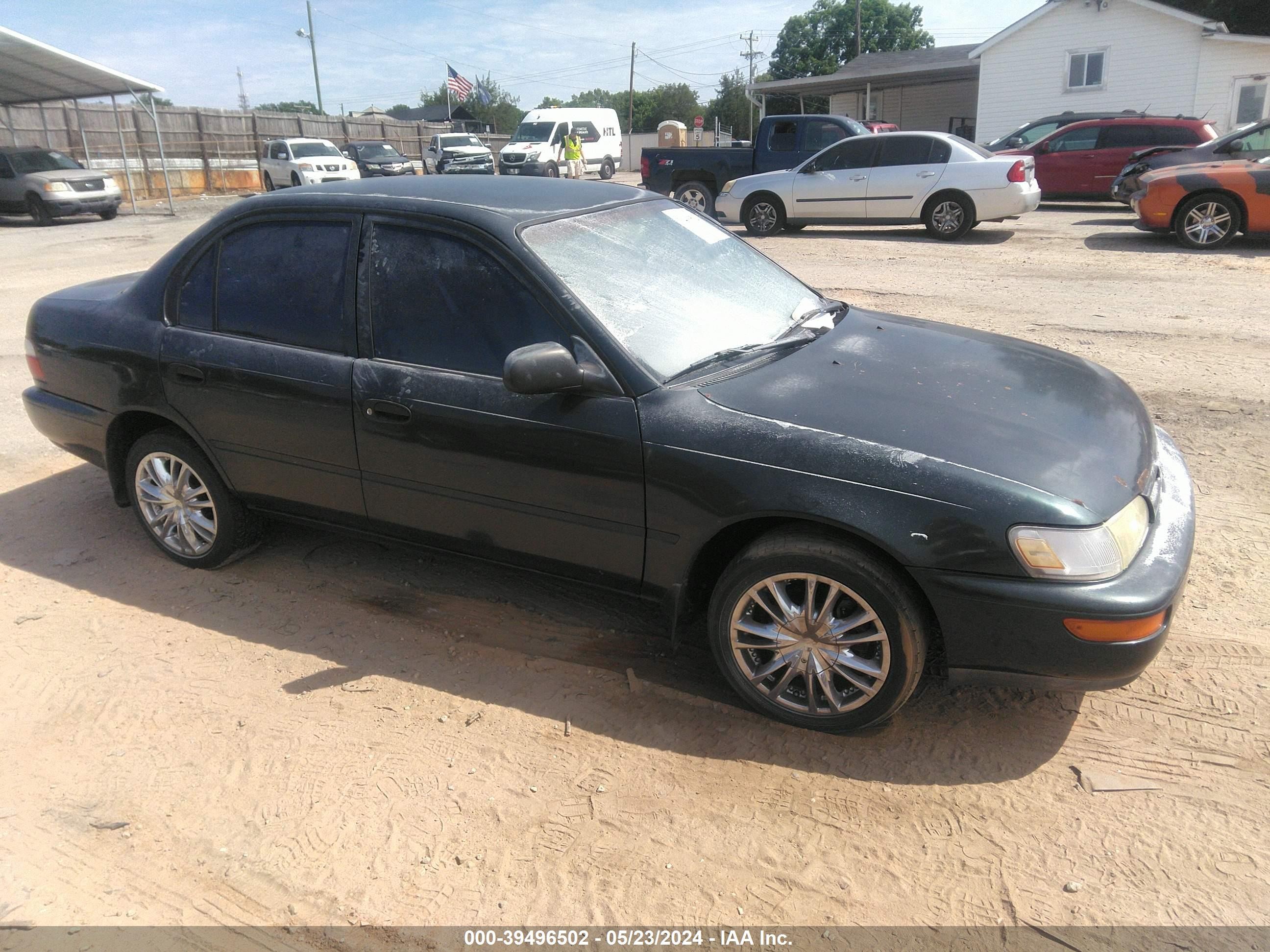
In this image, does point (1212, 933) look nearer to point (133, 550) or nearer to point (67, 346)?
point (133, 550)

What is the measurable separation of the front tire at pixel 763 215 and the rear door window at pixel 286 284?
11.9m

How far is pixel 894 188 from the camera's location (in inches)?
542

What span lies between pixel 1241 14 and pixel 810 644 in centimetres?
4110

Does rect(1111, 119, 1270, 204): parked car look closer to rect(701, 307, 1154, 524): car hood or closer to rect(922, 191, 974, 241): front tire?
rect(922, 191, 974, 241): front tire

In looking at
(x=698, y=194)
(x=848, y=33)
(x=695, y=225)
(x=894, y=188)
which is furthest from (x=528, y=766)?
(x=848, y=33)

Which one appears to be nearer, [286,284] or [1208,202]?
[286,284]

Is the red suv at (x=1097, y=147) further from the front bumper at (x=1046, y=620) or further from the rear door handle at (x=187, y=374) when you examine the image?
the rear door handle at (x=187, y=374)

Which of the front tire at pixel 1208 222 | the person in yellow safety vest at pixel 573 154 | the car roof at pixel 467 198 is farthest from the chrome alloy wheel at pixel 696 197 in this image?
the car roof at pixel 467 198

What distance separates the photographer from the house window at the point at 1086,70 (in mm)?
27141

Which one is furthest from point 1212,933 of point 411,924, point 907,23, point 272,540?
point 907,23

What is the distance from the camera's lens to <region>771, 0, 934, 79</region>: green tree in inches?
2881

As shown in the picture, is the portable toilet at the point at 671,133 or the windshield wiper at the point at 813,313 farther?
the portable toilet at the point at 671,133

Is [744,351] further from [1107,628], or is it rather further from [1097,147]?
[1097,147]

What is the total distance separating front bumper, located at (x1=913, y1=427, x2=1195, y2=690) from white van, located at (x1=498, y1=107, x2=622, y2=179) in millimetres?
28449
